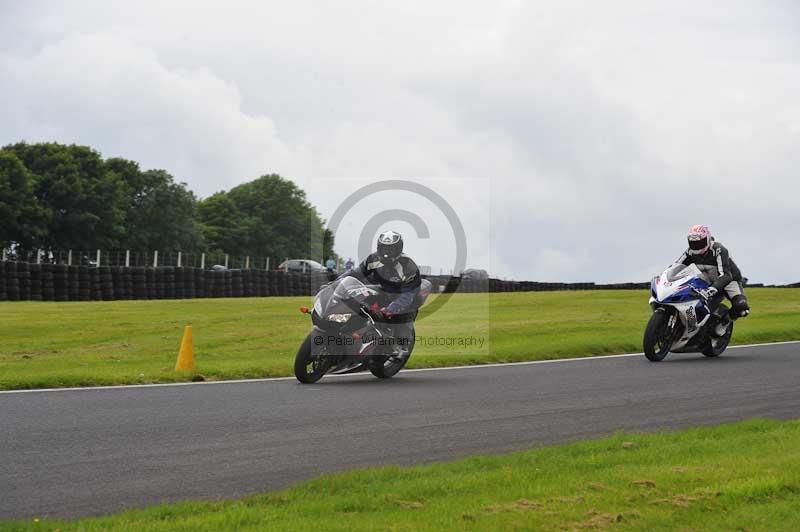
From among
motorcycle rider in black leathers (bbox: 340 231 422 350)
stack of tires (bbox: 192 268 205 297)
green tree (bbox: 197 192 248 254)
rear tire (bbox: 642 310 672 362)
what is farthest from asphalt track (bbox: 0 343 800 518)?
green tree (bbox: 197 192 248 254)

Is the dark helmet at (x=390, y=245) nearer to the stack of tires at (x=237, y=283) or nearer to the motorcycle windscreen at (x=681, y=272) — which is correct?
the motorcycle windscreen at (x=681, y=272)

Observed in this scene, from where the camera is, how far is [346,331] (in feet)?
40.9

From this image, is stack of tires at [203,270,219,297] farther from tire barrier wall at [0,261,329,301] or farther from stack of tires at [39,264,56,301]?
stack of tires at [39,264,56,301]

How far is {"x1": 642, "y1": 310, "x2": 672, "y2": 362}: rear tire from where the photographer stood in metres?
15.3

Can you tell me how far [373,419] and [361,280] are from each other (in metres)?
3.70

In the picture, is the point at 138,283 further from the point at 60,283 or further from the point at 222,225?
the point at 222,225

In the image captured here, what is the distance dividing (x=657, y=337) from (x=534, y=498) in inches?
390

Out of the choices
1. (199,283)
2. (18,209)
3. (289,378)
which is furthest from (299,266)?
(289,378)

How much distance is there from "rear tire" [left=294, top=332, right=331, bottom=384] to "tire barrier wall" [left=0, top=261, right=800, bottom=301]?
782 inches

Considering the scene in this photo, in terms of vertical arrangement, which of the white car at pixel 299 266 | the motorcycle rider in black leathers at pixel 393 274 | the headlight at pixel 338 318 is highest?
the white car at pixel 299 266

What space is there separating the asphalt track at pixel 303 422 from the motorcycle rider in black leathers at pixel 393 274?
854mm

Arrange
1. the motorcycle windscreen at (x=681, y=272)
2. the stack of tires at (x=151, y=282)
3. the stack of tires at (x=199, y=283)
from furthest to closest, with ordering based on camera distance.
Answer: the stack of tires at (x=199, y=283), the stack of tires at (x=151, y=282), the motorcycle windscreen at (x=681, y=272)

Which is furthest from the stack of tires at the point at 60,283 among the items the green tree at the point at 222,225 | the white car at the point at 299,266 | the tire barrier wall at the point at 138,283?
→ the green tree at the point at 222,225

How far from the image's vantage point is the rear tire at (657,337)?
602 inches
